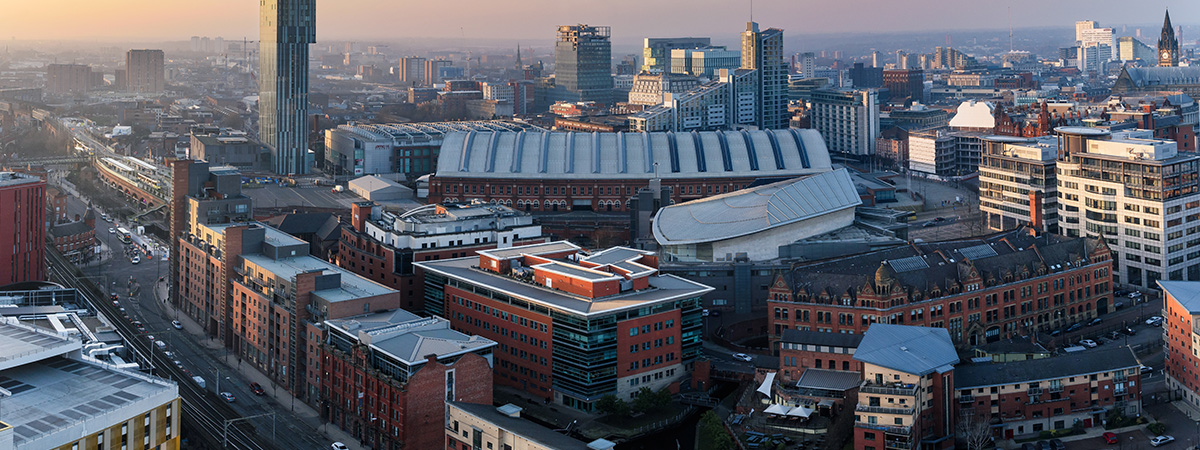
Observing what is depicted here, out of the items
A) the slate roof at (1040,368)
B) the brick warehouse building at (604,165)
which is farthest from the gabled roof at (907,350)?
the brick warehouse building at (604,165)

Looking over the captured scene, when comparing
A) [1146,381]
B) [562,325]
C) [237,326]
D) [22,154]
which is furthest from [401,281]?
[22,154]

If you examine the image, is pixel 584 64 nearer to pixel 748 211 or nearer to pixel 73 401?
pixel 748 211

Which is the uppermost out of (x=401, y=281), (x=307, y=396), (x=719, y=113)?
(x=719, y=113)

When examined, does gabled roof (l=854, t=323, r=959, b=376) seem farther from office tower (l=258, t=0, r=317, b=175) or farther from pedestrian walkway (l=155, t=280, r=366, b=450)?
office tower (l=258, t=0, r=317, b=175)

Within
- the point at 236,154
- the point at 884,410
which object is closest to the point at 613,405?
the point at 884,410

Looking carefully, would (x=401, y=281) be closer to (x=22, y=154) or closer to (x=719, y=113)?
(x=719, y=113)

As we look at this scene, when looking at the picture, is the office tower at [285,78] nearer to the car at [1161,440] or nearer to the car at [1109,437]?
the car at [1109,437]

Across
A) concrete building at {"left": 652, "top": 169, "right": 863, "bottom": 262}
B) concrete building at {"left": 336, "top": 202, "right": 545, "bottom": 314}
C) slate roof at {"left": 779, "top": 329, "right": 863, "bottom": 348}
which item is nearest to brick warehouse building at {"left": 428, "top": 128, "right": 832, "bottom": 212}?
concrete building at {"left": 652, "top": 169, "right": 863, "bottom": 262}
